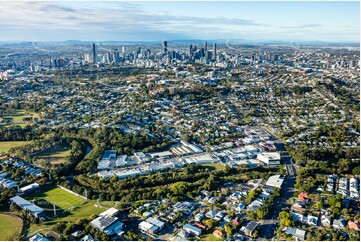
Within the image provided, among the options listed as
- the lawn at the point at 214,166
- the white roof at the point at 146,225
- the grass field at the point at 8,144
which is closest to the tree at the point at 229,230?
the white roof at the point at 146,225

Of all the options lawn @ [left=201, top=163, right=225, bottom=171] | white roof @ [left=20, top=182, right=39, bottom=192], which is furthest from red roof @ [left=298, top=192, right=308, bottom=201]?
white roof @ [left=20, top=182, right=39, bottom=192]

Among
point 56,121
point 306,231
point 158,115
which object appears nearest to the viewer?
point 306,231

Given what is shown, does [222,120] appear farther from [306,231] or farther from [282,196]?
Answer: [306,231]

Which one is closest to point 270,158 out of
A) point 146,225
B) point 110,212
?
point 146,225

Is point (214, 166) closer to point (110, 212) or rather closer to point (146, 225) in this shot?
point (146, 225)

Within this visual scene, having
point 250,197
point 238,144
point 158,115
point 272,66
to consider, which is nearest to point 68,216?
point 250,197
